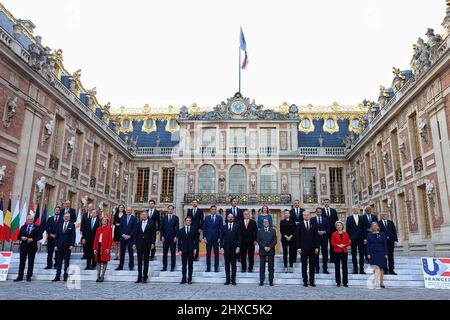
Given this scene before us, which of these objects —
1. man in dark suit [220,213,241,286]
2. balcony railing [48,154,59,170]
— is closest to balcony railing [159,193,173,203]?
balcony railing [48,154,59,170]

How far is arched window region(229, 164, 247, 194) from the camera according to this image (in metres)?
24.8

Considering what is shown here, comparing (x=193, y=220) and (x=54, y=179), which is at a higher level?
(x=54, y=179)

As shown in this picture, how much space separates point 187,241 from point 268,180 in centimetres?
1699

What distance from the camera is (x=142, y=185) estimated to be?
26.2m

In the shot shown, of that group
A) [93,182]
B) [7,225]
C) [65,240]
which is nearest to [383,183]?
[93,182]

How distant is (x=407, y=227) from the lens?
16.5 meters

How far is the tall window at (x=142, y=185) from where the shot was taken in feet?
85.0

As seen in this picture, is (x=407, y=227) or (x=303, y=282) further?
(x=407, y=227)

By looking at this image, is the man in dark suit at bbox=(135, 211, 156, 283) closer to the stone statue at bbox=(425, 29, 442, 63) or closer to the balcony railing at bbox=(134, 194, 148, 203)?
the stone statue at bbox=(425, 29, 442, 63)

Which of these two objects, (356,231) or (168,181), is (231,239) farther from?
(168,181)

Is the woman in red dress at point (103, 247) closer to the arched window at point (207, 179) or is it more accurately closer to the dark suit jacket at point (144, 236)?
the dark suit jacket at point (144, 236)
